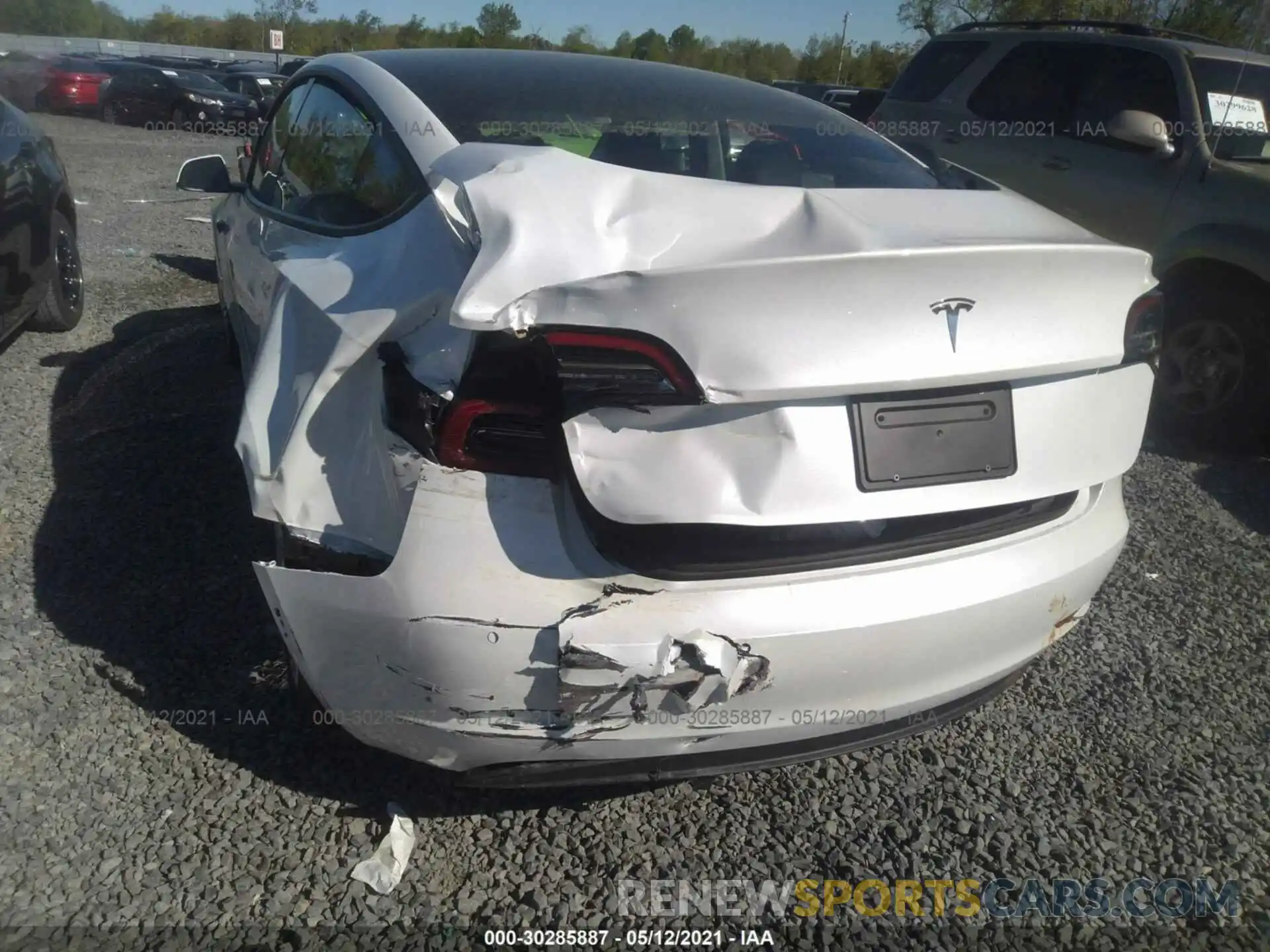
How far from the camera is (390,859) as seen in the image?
2.07 metres

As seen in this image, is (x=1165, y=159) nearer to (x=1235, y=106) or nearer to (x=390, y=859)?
(x=1235, y=106)

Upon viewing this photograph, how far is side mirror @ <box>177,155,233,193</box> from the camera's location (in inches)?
146

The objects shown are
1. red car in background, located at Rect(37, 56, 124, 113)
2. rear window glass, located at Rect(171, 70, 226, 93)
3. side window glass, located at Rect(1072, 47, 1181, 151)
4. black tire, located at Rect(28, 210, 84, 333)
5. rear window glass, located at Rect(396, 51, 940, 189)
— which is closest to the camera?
rear window glass, located at Rect(396, 51, 940, 189)

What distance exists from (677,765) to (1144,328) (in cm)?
134

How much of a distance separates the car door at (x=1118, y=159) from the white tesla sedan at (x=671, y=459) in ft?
11.4

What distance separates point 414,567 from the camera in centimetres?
166

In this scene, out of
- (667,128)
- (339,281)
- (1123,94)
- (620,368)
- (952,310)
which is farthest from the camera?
(1123,94)

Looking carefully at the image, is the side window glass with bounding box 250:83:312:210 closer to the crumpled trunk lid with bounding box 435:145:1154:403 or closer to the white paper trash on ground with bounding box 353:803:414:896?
the crumpled trunk lid with bounding box 435:145:1154:403

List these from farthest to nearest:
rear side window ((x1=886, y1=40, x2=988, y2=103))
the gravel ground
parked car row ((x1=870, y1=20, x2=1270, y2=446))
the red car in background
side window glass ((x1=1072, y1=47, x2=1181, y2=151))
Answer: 1. the red car in background
2. rear side window ((x1=886, y1=40, x2=988, y2=103))
3. side window glass ((x1=1072, y1=47, x2=1181, y2=151))
4. parked car row ((x1=870, y1=20, x2=1270, y2=446))
5. the gravel ground

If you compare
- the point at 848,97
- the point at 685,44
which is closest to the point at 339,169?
the point at 848,97

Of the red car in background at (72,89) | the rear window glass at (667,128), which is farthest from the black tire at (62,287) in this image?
the red car in background at (72,89)

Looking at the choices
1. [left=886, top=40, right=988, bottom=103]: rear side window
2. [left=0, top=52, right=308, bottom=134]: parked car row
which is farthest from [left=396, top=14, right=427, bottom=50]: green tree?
[left=886, top=40, right=988, bottom=103]: rear side window

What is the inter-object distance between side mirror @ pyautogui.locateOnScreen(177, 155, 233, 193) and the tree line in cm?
535

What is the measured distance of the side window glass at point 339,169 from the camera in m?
2.28
